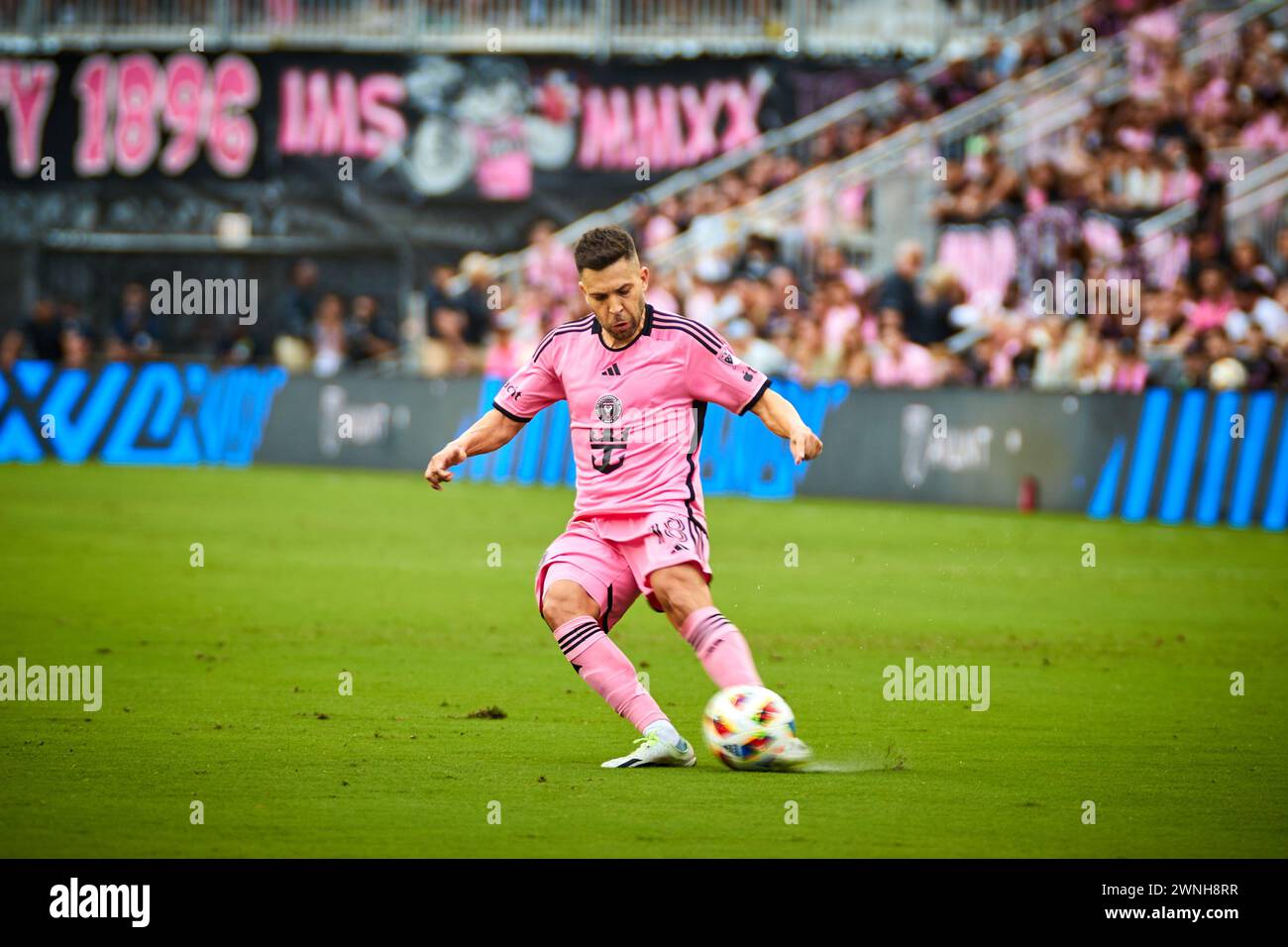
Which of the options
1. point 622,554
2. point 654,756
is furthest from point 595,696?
point 654,756

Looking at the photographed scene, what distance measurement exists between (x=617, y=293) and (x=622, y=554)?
1.17 m

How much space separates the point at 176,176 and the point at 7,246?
3.35 metres

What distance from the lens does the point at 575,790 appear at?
8.37 meters

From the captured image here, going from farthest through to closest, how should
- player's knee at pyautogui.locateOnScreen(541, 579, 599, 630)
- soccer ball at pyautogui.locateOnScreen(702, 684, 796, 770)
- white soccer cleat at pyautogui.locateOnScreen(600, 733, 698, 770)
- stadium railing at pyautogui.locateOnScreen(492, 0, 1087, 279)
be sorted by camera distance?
stadium railing at pyautogui.locateOnScreen(492, 0, 1087, 279) < player's knee at pyautogui.locateOnScreen(541, 579, 599, 630) < white soccer cleat at pyautogui.locateOnScreen(600, 733, 698, 770) < soccer ball at pyautogui.locateOnScreen(702, 684, 796, 770)

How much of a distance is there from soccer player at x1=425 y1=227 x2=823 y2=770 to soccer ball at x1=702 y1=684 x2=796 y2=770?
0.10 meters

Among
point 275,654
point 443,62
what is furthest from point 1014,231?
point 275,654

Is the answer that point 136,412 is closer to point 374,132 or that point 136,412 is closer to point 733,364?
point 374,132

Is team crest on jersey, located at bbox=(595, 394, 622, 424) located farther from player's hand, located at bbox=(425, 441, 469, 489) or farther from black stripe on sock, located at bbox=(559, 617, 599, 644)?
black stripe on sock, located at bbox=(559, 617, 599, 644)

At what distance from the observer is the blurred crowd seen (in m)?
24.7

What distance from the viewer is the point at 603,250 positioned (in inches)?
346

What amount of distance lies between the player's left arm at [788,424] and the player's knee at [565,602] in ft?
3.63

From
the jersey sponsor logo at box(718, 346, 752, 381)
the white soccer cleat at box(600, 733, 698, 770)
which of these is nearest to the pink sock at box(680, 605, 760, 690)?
the white soccer cleat at box(600, 733, 698, 770)
